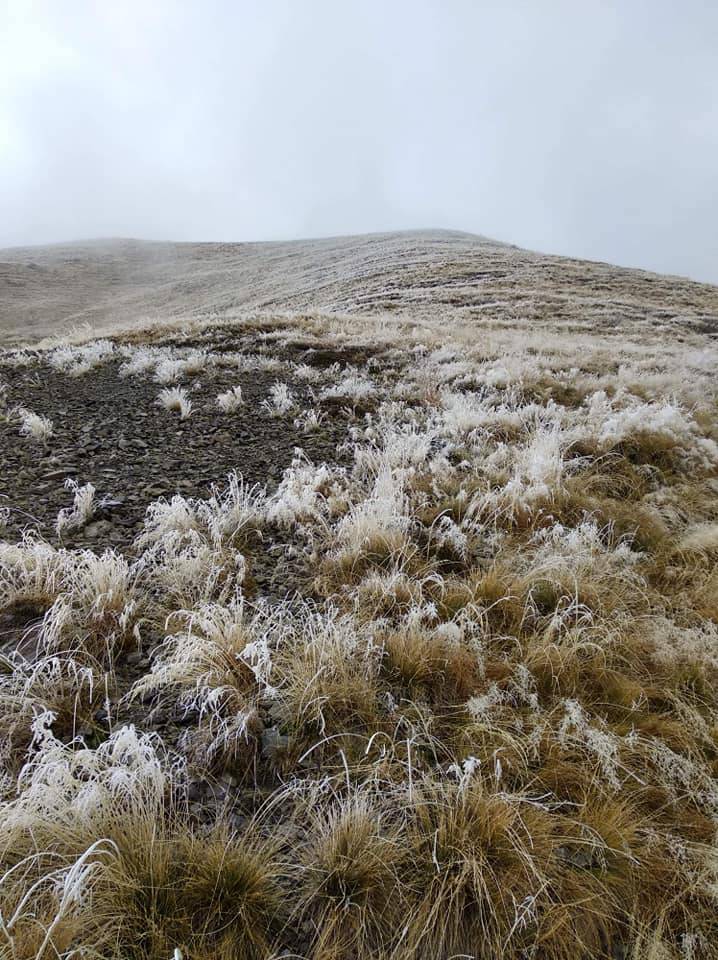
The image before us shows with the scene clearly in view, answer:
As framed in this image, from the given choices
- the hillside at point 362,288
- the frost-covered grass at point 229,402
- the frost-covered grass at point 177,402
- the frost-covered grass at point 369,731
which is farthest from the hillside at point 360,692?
the hillside at point 362,288

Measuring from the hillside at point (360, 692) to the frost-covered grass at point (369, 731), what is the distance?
0.04 ft

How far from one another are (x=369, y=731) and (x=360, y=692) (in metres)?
0.17

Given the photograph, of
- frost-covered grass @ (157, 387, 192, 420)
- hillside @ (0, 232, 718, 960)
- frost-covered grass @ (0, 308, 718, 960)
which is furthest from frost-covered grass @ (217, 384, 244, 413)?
frost-covered grass @ (0, 308, 718, 960)

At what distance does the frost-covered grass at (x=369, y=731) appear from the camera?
5.14 ft

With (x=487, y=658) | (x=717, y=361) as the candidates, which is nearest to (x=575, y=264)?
(x=717, y=361)

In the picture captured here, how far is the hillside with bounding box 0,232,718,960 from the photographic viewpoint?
158cm

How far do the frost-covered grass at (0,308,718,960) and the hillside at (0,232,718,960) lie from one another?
13 mm

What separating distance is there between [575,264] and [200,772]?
42305 millimetres

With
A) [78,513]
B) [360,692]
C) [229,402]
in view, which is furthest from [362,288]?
[360,692]

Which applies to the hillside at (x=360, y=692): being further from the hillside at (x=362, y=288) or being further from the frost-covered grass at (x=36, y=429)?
the hillside at (x=362, y=288)

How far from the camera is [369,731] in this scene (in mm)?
2195

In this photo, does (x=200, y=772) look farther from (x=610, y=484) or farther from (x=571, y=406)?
(x=571, y=406)

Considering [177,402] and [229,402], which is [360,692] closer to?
[229,402]

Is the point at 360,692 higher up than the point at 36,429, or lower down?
lower down
